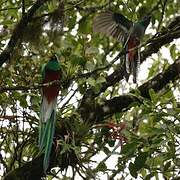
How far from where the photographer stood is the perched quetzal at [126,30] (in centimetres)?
279

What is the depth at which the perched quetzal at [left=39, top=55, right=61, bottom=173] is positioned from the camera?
245cm

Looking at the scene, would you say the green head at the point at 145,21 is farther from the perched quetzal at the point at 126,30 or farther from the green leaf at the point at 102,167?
the green leaf at the point at 102,167

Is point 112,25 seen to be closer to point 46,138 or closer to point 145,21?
point 145,21

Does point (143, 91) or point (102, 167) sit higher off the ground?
point (143, 91)

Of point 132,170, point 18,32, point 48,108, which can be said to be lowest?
point 132,170

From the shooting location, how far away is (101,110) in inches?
104

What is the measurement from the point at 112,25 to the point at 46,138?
75cm

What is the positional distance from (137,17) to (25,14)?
102 centimetres

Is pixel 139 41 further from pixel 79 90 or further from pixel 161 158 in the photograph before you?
pixel 161 158

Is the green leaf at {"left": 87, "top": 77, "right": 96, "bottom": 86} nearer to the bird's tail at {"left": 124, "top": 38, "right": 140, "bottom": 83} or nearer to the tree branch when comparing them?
the tree branch

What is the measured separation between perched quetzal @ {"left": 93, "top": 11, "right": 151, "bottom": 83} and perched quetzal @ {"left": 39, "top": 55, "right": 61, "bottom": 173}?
0.41 meters

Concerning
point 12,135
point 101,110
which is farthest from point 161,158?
point 12,135

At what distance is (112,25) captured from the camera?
9.28 ft

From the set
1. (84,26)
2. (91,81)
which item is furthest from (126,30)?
(91,81)
